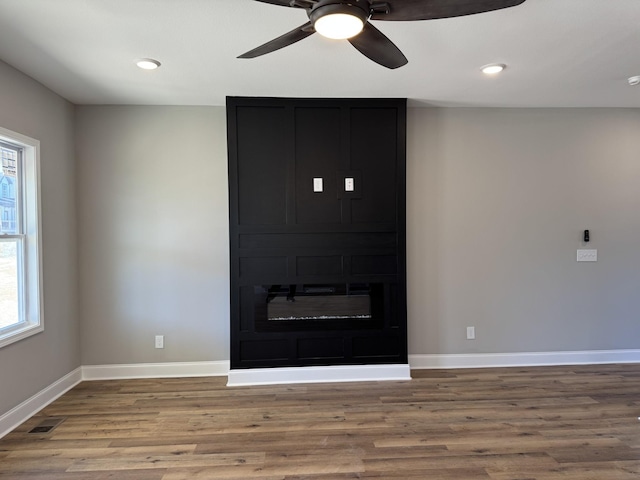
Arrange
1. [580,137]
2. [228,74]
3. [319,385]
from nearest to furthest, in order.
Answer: [228,74] → [319,385] → [580,137]

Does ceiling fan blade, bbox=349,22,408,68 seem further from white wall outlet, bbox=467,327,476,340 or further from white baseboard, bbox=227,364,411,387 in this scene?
white wall outlet, bbox=467,327,476,340

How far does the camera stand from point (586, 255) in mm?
3783

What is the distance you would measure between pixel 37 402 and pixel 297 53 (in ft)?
10.8

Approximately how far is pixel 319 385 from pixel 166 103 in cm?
299

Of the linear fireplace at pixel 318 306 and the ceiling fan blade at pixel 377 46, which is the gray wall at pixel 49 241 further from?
the ceiling fan blade at pixel 377 46

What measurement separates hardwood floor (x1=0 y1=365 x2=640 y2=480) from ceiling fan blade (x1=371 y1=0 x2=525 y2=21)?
2.37m

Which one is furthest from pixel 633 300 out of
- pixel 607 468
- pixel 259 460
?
pixel 259 460

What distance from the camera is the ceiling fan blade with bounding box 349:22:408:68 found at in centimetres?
169

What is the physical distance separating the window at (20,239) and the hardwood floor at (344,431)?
2.57ft

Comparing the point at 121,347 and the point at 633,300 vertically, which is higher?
the point at 633,300

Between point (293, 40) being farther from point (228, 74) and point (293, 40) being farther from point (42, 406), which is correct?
point (42, 406)

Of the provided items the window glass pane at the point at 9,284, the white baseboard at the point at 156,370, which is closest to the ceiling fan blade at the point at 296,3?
the window glass pane at the point at 9,284

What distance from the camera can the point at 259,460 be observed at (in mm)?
2244

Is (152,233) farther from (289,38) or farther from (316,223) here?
(289,38)
